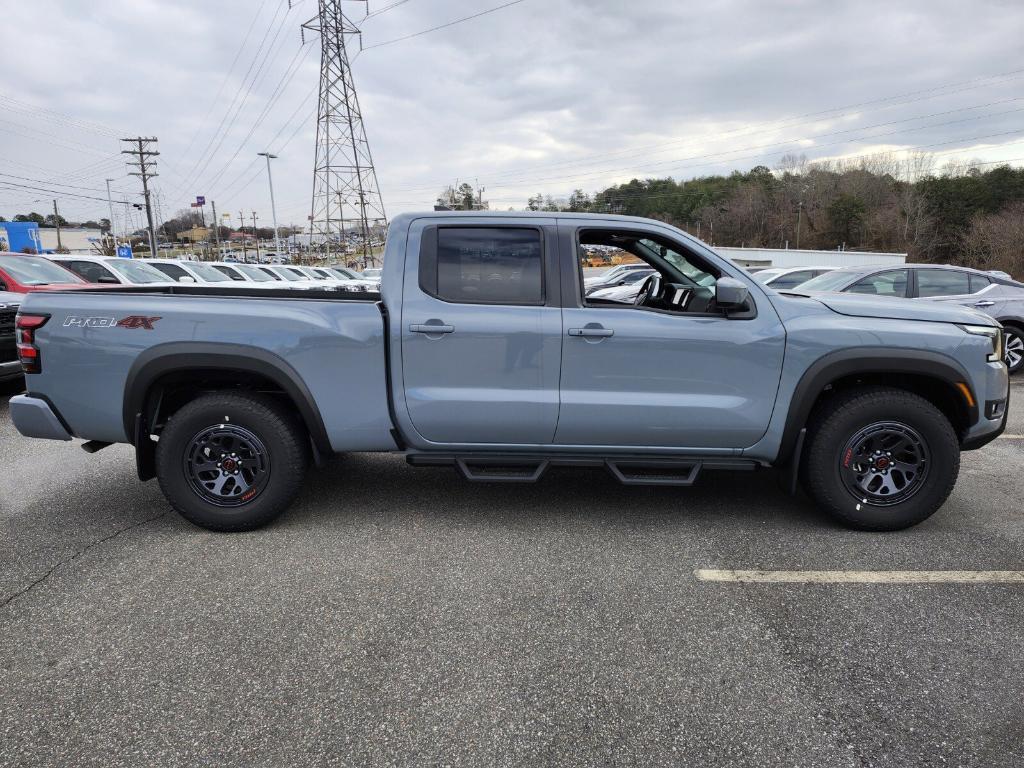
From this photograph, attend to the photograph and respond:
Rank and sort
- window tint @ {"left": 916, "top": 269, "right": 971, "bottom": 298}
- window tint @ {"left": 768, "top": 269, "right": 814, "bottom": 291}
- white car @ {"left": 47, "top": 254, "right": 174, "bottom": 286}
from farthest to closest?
window tint @ {"left": 768, "top": 269, "right": 814, "bottom": 291}, white car @ {"left": 47, "top": 254, "right": 174, "bottom": 286}, window tint @ {"left": 916, "top": 269, "right": 971, "bottom": 298}

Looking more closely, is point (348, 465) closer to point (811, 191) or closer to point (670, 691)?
point (670, 691)

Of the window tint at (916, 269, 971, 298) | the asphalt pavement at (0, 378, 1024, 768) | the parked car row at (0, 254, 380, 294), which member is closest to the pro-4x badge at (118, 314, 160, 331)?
the parked car row at (0, 254, 380, 294)

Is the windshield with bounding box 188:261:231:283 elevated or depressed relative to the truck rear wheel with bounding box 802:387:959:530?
elevated

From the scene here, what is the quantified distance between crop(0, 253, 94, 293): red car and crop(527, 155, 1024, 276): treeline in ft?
115

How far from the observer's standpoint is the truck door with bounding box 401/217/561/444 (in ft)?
11.7

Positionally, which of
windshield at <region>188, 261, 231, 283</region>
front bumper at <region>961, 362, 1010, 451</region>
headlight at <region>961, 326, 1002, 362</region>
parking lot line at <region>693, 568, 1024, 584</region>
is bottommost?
parking lot line at <region>693, 568, 1024, 584</region>

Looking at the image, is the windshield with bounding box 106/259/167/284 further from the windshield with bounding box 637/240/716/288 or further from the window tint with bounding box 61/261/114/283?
the windshield with bounding box 637/240/716/288

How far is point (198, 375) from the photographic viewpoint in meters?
3.68

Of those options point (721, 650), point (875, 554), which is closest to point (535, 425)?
point (721, 650)

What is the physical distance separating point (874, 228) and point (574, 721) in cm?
8236

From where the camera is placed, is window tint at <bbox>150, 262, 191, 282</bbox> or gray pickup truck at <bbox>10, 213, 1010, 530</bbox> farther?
window tint at <bbox>150, 262, 191, 282</bbox>

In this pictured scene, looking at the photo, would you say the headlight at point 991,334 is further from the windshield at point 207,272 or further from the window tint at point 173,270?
the windshield at point 207,272

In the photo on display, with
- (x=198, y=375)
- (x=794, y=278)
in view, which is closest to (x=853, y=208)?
(x=794, y=278)

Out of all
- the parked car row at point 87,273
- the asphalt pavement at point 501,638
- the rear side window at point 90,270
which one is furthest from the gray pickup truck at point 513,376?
the rear side window at point 90,270
